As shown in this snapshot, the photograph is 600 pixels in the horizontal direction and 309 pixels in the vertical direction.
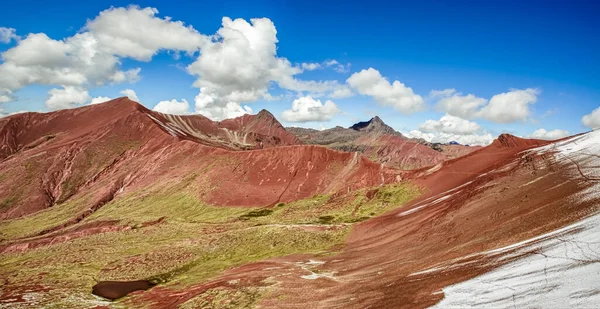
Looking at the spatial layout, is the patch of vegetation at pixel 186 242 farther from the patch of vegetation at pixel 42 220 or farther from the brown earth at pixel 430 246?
the brown earth at pixel 430 246

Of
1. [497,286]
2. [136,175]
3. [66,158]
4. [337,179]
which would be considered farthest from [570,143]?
[66,158]

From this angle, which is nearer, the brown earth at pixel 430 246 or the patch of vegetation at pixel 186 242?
the brown earth at pixel 430 246

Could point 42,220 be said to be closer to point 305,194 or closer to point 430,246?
point 305,194

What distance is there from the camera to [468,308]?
1759 centimetres

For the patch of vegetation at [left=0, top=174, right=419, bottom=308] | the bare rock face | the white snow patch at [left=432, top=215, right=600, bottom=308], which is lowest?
the patch of vegetation at [left=0, top=174, right=419, bottom=308]

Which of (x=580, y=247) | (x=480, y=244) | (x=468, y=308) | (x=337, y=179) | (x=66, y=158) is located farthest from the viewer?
(x=66, y=158)

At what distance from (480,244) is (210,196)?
85.0m

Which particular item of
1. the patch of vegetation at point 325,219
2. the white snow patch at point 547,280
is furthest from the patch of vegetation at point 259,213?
the white snow patch at point 547,280

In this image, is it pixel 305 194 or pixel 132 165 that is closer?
pixel 305 194

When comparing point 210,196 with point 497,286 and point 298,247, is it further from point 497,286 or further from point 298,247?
point 497,286

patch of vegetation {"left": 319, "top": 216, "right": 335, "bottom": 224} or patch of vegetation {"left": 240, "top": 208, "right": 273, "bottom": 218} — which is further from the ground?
patch of vegetation {"left": 240, "top": 208, "right": 273, "bottom": 218}

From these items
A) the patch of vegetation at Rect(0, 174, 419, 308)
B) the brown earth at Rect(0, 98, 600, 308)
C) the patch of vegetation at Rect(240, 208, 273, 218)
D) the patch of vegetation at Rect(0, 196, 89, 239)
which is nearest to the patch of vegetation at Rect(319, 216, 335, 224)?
the patch of vegetation at Rect(0, 174, 419, 308)

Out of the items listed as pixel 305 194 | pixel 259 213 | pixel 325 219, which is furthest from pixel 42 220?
pixel 325 219

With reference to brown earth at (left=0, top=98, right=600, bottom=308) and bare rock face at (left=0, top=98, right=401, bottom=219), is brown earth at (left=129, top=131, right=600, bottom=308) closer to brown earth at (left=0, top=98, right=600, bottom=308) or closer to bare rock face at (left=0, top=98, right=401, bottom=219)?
brown earth at (left=0, top=98, right=600, bottom=308)
